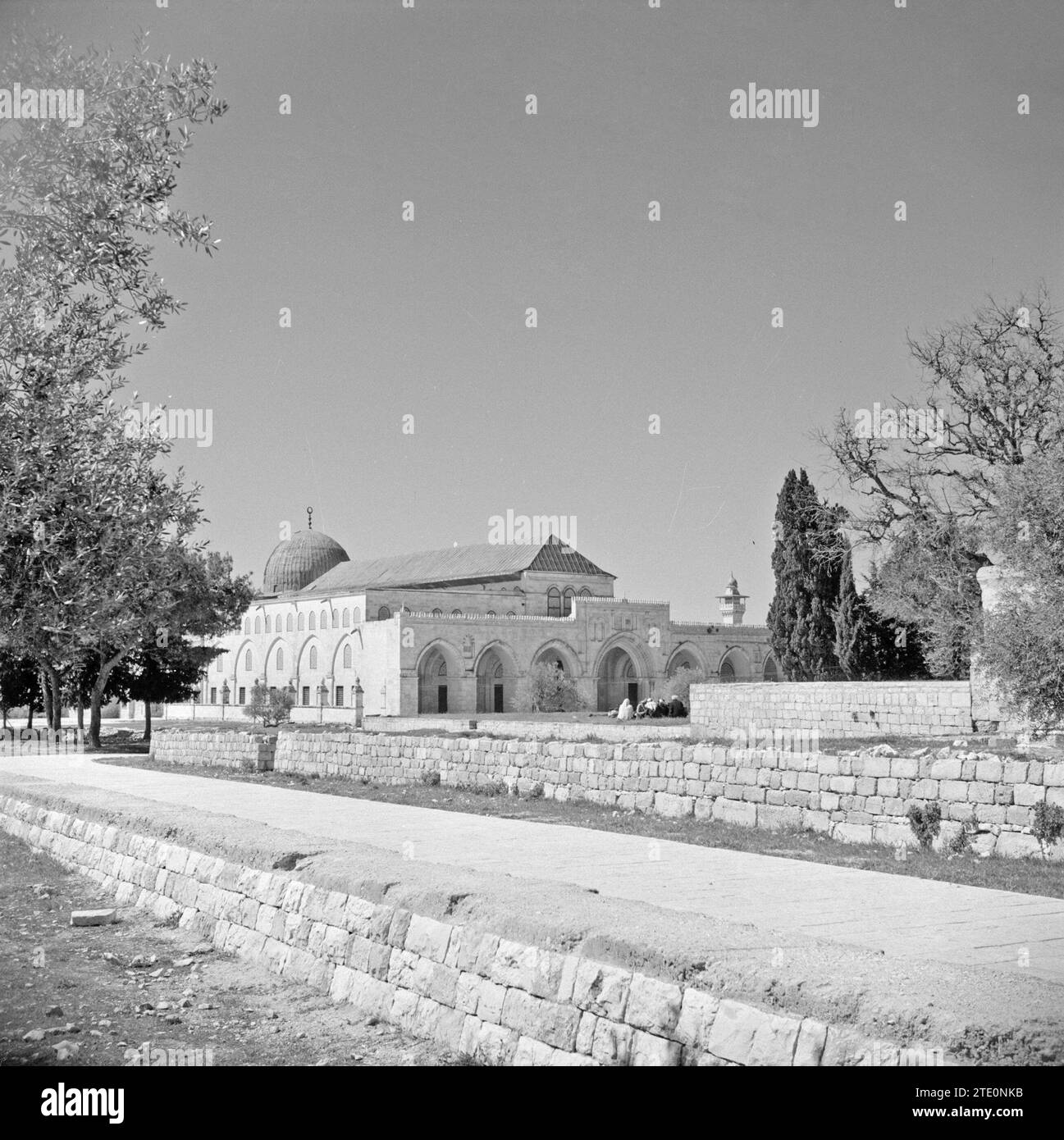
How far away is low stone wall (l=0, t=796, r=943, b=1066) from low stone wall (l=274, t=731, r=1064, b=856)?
6.35 m

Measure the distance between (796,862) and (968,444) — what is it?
2476 centimetres

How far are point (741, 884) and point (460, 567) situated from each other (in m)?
66.0

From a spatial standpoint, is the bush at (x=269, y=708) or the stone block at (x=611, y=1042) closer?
the stone block at (x=611, y=1042)

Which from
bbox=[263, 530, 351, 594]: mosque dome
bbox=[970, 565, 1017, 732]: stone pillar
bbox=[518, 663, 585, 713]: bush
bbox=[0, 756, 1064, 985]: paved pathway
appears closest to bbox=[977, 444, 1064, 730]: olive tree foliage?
bbox=[970, 565, 1017, 732]: stone pillar

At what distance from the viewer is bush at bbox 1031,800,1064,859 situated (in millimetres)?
9969

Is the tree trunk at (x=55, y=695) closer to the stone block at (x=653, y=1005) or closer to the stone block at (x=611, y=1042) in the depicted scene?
the stone block at (x=611, y=1042)

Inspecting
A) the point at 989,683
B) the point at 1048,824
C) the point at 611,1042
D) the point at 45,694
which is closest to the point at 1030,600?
the point at 989,683

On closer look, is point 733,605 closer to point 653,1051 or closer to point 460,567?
point 460,567

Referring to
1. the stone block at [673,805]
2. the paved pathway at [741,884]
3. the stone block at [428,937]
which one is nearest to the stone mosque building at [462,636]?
the stone block at [673,805]

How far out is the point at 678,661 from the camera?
243 feet

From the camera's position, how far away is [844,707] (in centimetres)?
2642

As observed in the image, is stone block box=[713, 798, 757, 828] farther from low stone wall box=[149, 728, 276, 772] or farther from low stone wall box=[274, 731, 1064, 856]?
low stone wall box=[149, 728, 276, 772]

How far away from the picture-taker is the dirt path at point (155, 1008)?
577 cm

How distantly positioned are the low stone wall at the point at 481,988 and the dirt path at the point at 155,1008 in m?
0.15
